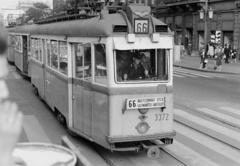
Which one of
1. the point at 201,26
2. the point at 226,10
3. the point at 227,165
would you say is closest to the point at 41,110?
the point at 227,165

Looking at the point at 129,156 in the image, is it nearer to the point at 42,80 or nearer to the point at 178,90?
the point at 42,80

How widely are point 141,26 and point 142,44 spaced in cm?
31

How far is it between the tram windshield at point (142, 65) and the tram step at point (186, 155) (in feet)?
4.77

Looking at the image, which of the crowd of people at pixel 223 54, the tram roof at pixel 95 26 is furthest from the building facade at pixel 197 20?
the tram roof at pixel 95 26

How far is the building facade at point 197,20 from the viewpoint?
117ft

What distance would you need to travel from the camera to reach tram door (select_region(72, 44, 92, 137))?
26.8 ft

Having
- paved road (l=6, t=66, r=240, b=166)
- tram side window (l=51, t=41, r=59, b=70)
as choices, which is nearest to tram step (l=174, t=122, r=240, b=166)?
paved road (l=6, t=66, r=240, b=166)

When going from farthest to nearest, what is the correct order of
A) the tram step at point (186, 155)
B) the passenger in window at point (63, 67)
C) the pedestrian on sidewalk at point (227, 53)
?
the pedestrian on sidewalk at point (227, 53) < the passenger in window at point (63, 67) < the tram step at point (186, 155)

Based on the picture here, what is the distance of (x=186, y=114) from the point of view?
12.2 m

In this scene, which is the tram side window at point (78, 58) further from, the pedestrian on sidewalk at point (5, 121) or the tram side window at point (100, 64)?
the pedestrian on sidewalk at point (5, 121)

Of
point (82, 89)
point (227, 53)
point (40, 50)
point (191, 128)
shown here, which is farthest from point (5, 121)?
point (227, 53)

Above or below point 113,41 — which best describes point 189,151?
below

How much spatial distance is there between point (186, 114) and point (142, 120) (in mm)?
4911

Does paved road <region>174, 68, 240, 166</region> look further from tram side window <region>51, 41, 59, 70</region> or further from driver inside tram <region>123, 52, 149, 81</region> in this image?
tram side window <region>51, 41, 59, 70</region>
